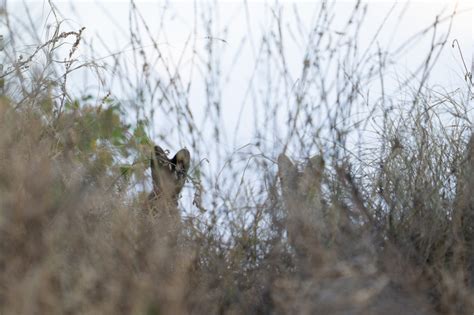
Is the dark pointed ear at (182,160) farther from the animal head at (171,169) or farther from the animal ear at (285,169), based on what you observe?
the animal ear at (285,169)

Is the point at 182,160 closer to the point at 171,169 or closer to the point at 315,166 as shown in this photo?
the point at 171,169

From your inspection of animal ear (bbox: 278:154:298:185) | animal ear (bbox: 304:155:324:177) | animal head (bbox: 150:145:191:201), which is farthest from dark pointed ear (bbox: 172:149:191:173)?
animal ear (bbox: 304:155:324:177)

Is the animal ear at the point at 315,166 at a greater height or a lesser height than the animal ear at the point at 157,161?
lesser

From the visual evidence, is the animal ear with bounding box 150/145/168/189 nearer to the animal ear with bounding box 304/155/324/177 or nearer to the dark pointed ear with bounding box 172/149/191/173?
the dark pointed ear with bounding box 172/149/191/173

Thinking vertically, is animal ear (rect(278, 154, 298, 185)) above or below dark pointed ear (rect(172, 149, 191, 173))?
below

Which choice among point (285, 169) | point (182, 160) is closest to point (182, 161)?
point (182, 160)

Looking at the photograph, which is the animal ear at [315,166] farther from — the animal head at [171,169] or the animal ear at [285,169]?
the animal head at [171,169]

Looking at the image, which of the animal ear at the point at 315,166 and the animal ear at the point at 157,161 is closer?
the animal ear at the point at 315,166

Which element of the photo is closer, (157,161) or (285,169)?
(285,169)

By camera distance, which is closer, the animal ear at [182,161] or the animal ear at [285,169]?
the animal ear at [285,169]

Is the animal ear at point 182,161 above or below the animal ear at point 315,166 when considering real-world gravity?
above

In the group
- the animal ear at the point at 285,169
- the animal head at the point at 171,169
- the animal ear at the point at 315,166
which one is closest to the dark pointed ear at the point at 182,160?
the animal head at the point at 171,169

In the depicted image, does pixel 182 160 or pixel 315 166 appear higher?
pixel 182 160

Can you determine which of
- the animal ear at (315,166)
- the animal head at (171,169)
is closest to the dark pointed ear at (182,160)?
the animal head at (171,169)
